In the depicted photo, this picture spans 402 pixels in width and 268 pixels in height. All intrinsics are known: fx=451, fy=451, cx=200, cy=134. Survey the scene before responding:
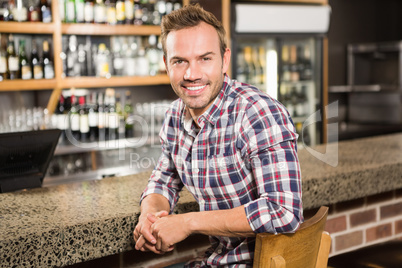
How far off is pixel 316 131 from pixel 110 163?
7.03ft

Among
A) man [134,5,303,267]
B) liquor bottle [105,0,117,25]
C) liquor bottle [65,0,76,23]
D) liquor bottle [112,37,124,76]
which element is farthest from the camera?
liquor bottle [112,37,124,76]

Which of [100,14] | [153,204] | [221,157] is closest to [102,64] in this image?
[100,14]

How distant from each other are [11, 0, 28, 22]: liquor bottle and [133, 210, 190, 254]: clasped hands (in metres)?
2.58

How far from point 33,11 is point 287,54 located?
2380 millimetres

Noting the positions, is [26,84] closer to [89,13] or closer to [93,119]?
[93,119]

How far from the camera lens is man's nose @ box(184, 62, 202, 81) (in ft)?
3.76

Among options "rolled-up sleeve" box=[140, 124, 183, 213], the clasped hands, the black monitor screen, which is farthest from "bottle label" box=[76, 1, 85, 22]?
the clasped hands

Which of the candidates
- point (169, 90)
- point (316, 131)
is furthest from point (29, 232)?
point (316, 131)

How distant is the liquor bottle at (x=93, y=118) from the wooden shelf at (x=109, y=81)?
0.22 metres

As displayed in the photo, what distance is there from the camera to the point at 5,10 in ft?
10.6

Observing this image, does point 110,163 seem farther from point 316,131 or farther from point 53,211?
point 53,211

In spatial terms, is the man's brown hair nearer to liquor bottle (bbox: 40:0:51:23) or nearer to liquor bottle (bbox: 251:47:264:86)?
liquor bottle (bbox: 40:0:51:23)

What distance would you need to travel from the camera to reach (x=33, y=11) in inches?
130

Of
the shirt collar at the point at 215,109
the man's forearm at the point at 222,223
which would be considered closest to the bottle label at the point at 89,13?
the shirt collar at the point at 215,109
